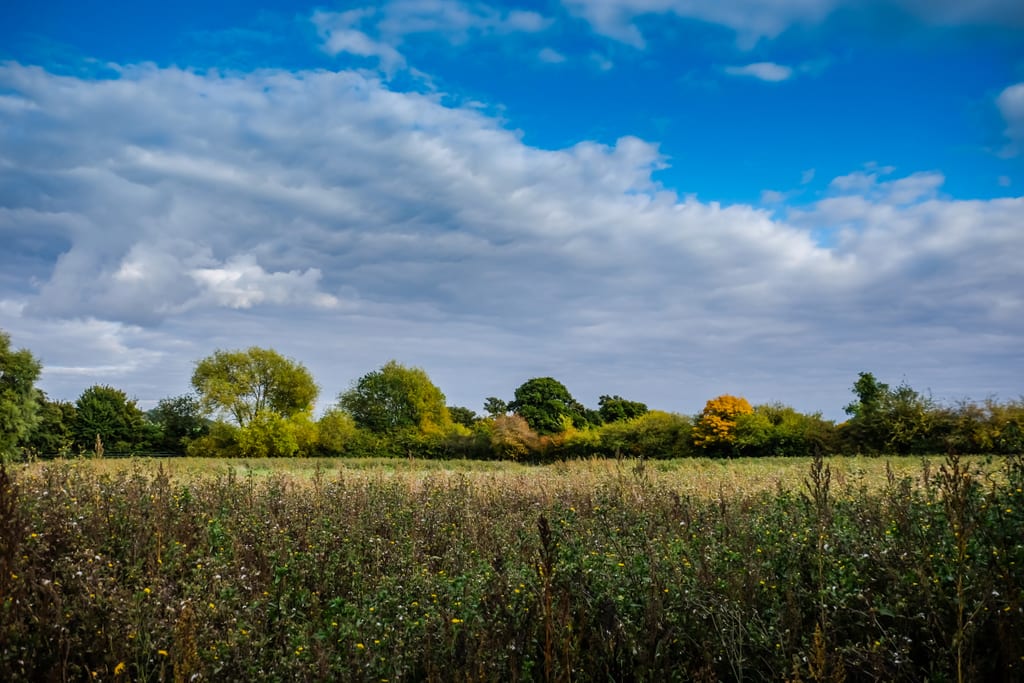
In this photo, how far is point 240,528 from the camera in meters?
7.23

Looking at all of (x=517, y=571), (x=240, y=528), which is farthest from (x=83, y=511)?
(x=517, y=571)

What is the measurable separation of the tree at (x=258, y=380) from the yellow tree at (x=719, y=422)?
109 ft

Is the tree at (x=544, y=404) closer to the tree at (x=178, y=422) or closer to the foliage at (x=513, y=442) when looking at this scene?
the foliage at (x=513, y=442)

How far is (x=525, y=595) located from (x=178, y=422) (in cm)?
5455

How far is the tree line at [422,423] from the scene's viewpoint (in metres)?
25.8

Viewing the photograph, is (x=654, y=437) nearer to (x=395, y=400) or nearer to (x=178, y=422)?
(x=395, y=400)

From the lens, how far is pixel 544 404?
51.8 meters

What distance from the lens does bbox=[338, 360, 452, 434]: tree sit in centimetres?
5556

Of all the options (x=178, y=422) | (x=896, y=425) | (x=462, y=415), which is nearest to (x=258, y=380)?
(x=178, y=422)

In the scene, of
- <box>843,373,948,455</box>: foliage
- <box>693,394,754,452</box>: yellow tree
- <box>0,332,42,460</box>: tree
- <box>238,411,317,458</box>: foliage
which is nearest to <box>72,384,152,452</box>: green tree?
<box>238,411,317,458</box>: foliage

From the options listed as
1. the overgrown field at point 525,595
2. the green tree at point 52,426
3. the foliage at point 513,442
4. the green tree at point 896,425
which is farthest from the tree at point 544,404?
the overgrown field at point 525,595

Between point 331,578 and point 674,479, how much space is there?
786cm

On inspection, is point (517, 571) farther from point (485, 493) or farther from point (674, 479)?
point (674, 479)

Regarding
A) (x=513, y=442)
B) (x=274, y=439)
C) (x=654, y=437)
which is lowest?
(x=274, y=439)
